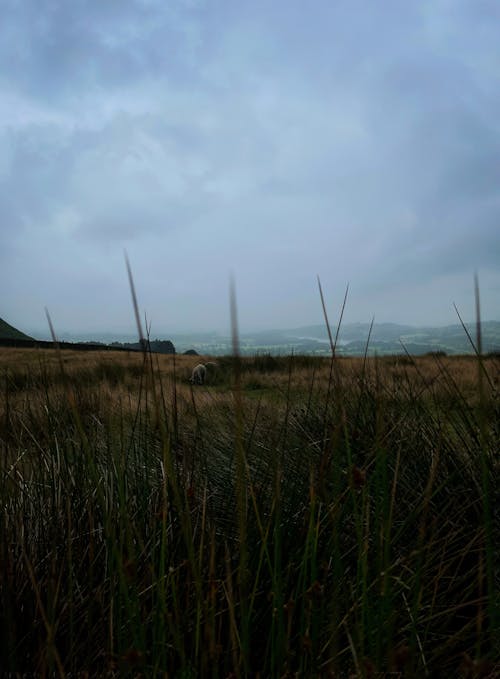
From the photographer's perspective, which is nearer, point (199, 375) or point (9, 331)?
point (199, 375)

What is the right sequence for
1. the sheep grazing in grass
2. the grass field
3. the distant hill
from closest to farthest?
1. the grass field
2. the sheep grazing in grass
3. the distant hill

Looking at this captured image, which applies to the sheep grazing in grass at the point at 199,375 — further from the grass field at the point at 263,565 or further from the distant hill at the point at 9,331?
the distant hill at the point at 9,331

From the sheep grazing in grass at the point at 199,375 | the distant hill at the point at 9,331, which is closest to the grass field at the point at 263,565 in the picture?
the sheep grazing in grass at the point at 199,375

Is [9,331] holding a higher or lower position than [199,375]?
higher

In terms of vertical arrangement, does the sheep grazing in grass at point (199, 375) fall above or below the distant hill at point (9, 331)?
below

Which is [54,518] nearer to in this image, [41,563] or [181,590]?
[41,563]

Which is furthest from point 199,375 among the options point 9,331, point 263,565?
point 9,331

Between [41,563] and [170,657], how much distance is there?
55cm

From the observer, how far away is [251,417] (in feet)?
Result: 10.4

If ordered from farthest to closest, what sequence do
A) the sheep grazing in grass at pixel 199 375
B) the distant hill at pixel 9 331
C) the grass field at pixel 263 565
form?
the distant hill at pixel 9 331 < the sheep grazing in grass at pixel 199 375 < the grass field at pixel 263 565

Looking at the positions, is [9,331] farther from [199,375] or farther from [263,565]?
[263,565]

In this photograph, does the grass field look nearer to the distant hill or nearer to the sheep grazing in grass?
the sheep grazing in grass

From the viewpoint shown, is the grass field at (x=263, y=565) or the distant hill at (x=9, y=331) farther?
the distant hill at (x=9, y=331)

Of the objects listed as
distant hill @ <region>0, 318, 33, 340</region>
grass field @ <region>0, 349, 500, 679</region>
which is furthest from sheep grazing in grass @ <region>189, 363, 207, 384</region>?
distant hill @ <region>0, 318, 33, 340</region>
